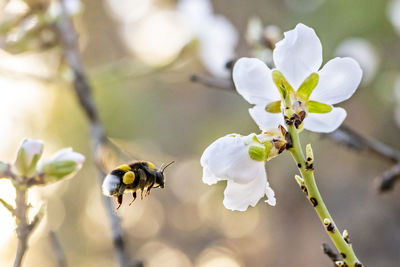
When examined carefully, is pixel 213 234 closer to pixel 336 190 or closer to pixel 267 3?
pixel 336 190

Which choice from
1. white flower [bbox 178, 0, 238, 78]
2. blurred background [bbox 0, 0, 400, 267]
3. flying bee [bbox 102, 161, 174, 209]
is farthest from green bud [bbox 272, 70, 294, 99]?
blurred background [bbox 0, 0, 400, 267]

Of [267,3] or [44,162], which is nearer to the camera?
[44,162]

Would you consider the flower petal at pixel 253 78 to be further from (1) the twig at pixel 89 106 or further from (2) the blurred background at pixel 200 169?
(2) the blurred background at pixel 200 169

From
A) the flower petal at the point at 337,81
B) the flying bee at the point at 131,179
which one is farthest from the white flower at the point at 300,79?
the flying bee at the point at 131,179

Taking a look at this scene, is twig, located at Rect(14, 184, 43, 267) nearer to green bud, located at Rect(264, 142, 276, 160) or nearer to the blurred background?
green bud, located at Rect(264, 142, 276, 160)

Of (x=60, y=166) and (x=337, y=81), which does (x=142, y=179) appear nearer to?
(x=60, y=166)

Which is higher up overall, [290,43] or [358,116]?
[290,43]

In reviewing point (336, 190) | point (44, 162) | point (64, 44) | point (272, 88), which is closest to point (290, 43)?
point (272, 88)
